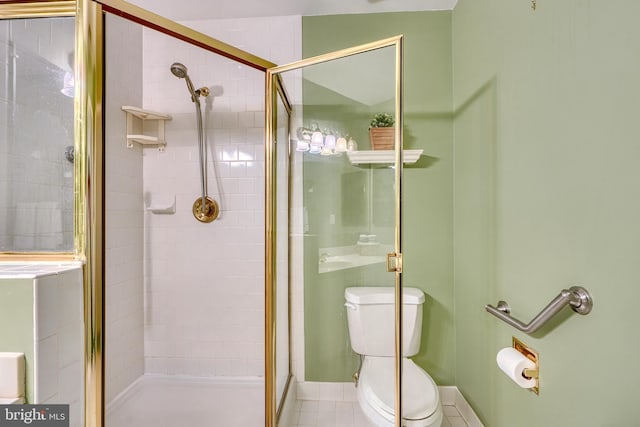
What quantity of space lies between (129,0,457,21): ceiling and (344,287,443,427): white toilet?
1658mm

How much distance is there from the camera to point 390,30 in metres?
1.72

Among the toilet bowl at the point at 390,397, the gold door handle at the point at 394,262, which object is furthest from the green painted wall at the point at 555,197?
the gold door handle at the point at 394,262

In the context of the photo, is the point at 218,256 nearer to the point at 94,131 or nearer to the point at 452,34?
the point at 94,131

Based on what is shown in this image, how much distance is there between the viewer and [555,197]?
90 cm

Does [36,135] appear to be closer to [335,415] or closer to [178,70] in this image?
[178,70]

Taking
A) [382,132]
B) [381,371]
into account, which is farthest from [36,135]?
[381,371]

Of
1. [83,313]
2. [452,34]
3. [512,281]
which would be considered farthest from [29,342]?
[452,34]

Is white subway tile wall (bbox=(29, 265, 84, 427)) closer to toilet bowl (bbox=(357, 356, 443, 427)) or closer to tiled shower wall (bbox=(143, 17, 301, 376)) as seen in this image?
tiled shower wall (bbox=(143, 17, 301, 376))

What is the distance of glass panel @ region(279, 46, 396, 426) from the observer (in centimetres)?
116

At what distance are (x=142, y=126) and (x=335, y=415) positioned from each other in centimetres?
201

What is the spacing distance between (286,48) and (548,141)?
1.54 m

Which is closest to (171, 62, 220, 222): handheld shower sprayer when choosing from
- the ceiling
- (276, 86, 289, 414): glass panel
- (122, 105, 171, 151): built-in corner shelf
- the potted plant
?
(122, 105, 171, 151): built-in corner shelf

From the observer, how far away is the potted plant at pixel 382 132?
1.10 m

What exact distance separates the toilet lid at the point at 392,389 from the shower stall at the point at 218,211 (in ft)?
0.15
